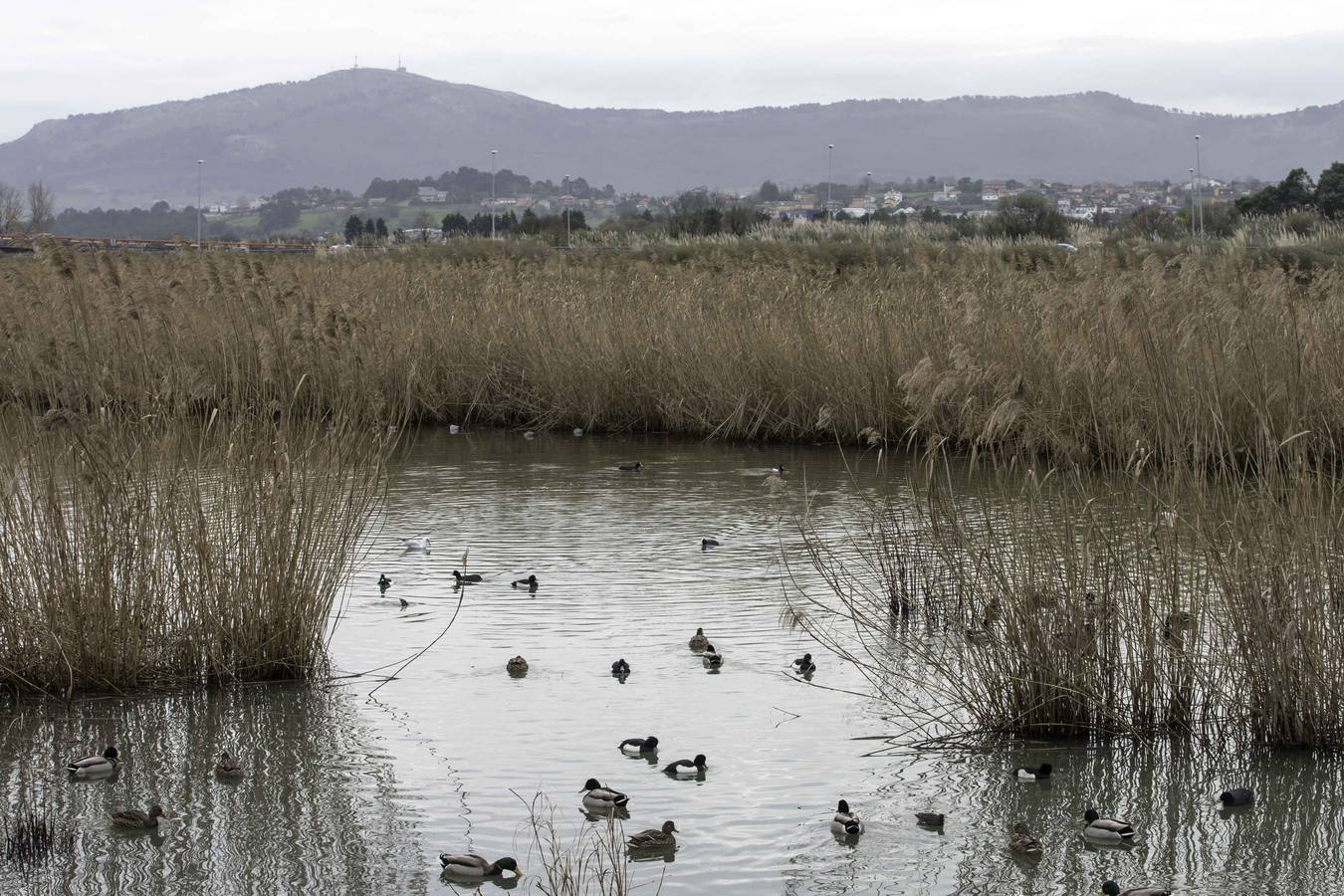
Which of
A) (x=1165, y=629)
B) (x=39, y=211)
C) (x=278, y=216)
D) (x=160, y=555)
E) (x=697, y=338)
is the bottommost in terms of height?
(x=1165, y=629)

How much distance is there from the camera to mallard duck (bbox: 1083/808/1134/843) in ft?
16.9

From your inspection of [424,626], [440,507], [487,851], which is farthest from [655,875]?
[440,507]

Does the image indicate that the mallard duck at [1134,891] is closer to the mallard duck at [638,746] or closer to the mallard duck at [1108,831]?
the mallard duck at [1108,831]

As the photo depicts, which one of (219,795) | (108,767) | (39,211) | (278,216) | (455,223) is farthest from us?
(278,216)

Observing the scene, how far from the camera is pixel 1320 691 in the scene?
5875 millimetres

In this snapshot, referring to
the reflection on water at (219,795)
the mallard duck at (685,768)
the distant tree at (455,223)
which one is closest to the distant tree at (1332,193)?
the distant tree at (455,223)

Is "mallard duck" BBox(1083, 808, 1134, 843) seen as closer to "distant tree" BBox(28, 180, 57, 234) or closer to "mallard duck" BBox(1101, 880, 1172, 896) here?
"mallard duck" BBox(1101, 880, 1172, 896)

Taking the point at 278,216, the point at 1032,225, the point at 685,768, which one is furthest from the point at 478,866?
the point at 278,216

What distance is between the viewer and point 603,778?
5.79 metres

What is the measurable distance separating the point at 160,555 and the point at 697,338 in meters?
9.39

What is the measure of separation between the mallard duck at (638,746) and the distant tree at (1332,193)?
3295cm

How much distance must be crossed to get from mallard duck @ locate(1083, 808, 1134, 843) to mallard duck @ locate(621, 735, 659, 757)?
171 cm

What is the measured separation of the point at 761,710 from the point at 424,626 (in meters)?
2.24

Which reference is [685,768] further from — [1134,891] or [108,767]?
[108,767]
